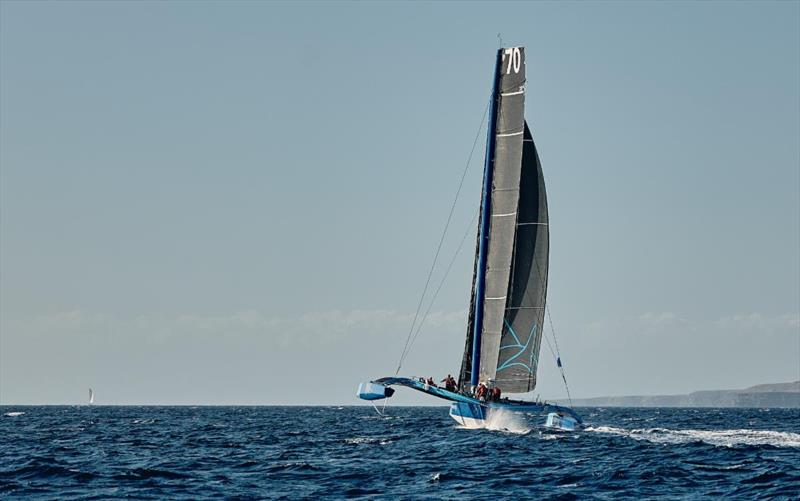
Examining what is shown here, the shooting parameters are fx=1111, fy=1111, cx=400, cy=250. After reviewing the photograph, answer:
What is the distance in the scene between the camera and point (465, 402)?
179 ft

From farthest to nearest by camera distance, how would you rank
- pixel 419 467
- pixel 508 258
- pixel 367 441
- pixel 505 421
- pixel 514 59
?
1. pixel 514 59
2. pixel 508 258
3. pixel 505 421
4. pixel 367 441
5. pixel 419 467

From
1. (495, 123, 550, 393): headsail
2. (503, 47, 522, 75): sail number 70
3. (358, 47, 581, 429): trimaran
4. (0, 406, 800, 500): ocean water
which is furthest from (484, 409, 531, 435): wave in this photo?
(503, 47, 522, 75): sail number 70

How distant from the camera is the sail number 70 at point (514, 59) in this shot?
55.4 meters

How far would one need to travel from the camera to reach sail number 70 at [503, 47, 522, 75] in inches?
2183

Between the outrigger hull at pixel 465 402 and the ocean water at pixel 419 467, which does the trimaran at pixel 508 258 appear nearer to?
the outrigger hull at pixel 465 402

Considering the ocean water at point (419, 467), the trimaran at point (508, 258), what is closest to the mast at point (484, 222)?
the trimaran at point (508, 258)

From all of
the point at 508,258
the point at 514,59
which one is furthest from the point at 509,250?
the point at 514,59

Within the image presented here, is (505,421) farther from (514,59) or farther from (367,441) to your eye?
(514,59)

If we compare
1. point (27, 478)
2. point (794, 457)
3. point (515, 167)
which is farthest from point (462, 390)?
point (27, 478)

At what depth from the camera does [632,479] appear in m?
32.5

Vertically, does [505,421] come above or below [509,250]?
below

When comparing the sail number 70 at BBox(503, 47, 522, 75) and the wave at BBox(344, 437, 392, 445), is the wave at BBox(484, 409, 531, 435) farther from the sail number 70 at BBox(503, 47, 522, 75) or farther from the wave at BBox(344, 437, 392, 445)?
the sail number 70 at BBox(503, 47, 522, 75)

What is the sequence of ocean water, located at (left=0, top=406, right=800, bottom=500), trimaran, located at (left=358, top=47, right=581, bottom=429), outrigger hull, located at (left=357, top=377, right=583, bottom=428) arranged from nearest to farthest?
ocean water, located at (left=0, top=406, right=800, bottom=500) → outrigger hull, located at (left=357, top=377, right=583, bottom=428) → trimaran, located at (left=358, top=47, right=581, bottom=429)

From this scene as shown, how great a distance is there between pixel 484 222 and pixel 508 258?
7.47ft
